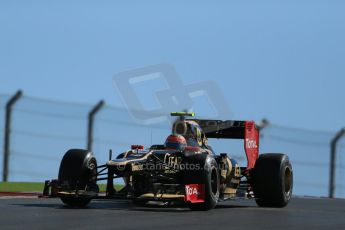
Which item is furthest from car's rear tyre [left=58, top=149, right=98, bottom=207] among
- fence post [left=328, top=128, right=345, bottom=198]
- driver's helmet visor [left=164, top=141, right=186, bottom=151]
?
fence post [left=328, top=128, right=345, bottom=198]

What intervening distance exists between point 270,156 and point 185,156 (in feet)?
6.92

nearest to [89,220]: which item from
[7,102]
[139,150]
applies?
[139,150]

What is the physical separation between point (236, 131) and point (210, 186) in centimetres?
374

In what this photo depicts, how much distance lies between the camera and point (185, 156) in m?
15.2

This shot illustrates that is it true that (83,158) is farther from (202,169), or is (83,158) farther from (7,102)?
(7,102)

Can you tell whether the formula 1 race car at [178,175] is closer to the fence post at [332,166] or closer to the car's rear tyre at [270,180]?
the car's rear tyre at [270,180]

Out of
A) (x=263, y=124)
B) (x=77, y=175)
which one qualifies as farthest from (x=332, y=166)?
(x=77, y=175)

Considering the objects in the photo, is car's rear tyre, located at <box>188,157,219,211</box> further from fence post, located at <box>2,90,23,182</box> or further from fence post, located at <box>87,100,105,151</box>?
fence post, located at <box>2,90,23,182</box>

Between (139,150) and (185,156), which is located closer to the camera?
(185,156)

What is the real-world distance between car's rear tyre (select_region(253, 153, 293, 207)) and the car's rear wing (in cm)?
133

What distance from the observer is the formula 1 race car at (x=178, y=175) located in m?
14.8

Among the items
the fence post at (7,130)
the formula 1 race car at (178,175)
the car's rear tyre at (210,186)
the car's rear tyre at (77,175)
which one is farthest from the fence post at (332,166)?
the car's rear tyre at (77,175)

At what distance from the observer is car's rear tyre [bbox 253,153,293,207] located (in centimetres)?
1644

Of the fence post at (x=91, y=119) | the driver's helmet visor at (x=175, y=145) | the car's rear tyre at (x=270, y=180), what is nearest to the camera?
the driver's helmet visor at (x=175, y=145)
